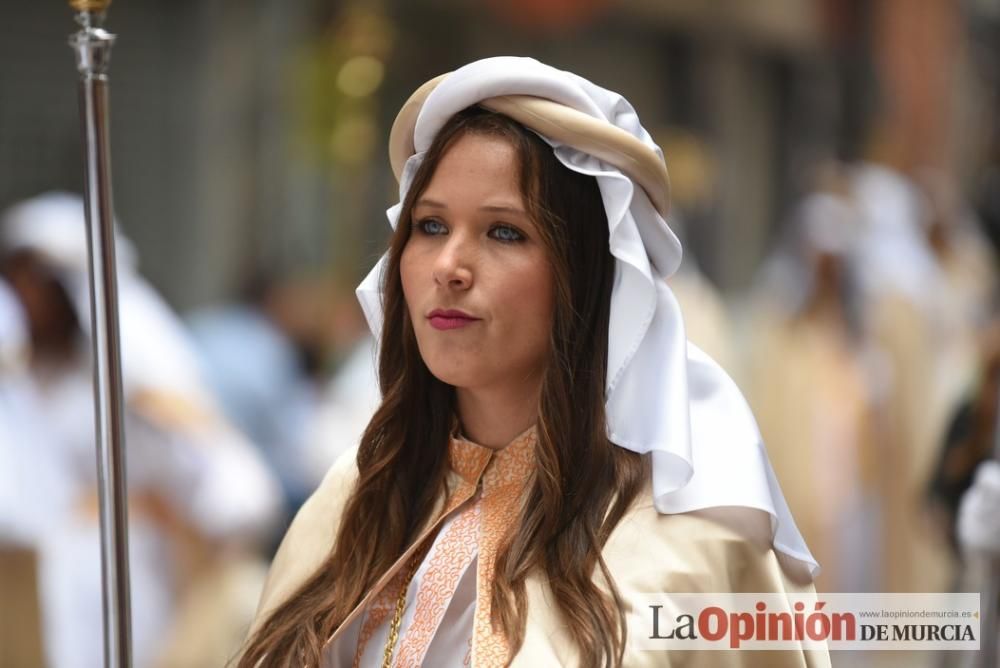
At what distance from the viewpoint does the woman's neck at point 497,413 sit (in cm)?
314

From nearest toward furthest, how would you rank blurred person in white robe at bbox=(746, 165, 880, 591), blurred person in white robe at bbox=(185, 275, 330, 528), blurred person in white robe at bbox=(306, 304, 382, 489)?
blurred person in white robe at bbox=(306, 304, 382, 489) < blurred person in white robe at bbox=(185, 275, 330, 528) < blurred person in white robe at bbox=(746, 165, 880, 591)

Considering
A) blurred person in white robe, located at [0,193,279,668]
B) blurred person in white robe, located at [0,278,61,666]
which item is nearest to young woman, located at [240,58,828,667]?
blurred person in white robe, located at [0,278,61,666]

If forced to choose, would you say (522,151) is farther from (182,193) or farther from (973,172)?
(973,172)

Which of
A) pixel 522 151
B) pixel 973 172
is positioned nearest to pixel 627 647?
pixel 522 151

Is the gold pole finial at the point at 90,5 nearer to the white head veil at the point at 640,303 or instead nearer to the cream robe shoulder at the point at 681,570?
the white head veil at the point at 640,303

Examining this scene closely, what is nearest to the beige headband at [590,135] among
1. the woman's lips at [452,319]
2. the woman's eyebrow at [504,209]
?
the woman's eyebrow at [504,209]

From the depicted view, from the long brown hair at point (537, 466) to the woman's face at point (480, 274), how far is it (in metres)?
0.03

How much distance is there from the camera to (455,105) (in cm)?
303

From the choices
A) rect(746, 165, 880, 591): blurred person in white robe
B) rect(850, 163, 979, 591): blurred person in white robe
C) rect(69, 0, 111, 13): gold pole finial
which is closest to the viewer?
rect(69, 0, 111, 13): gold pole finial

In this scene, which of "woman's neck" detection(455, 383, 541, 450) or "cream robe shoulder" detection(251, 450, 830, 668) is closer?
"cream robe shoulder" detection(251, 450, 830, 668)

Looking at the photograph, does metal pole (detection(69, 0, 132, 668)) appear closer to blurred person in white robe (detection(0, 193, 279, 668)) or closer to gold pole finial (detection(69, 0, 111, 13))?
gold pole finial (detection(69, 0, 111, 13))

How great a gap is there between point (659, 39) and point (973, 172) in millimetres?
4338

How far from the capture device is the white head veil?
2945mm

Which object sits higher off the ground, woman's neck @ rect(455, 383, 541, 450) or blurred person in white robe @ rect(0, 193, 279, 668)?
woman's neck @ rect(455, 383, 541, 450)
